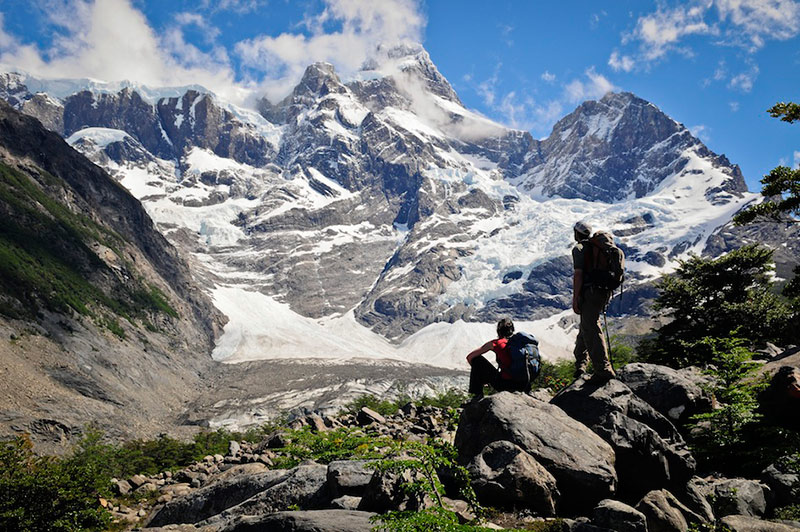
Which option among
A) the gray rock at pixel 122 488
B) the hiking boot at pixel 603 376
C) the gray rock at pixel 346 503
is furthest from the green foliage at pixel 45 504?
the hiking boot at pixel 603 376

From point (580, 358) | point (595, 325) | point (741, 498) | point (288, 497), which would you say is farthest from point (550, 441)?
point (288, 497)

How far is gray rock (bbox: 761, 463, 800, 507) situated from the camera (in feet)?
23.7

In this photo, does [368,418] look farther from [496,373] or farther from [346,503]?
[346,503]

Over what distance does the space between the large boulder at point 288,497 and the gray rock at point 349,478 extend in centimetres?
25

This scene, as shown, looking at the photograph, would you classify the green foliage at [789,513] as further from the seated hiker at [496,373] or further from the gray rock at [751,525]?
the seated hiker at [496,373]

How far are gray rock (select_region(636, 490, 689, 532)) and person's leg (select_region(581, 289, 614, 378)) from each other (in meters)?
2.71

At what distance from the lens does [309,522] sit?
18.4 ft

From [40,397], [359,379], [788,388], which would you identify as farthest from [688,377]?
[359,379]

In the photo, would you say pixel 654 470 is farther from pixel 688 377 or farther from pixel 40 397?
pixel 40 397

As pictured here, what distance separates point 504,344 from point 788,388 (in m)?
4.99

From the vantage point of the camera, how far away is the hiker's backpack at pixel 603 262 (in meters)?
8.92

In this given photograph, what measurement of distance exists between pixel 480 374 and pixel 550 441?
7.29ft

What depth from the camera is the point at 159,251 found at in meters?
173

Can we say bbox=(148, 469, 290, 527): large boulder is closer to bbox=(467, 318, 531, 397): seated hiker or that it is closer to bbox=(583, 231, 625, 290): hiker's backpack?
bbox=(467, 318, 531, 397): seated hiker
